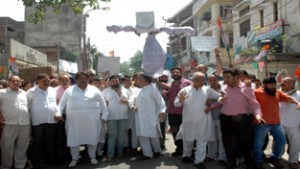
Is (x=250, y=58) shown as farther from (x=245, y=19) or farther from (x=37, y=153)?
(x=37, y=153)

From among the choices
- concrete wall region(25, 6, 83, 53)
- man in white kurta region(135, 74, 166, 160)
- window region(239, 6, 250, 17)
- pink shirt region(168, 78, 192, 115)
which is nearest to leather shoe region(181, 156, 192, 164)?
man in white kurta region(135, 74, 166, 160)

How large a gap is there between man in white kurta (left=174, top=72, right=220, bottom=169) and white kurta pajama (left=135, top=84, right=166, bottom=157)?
0.63 meters

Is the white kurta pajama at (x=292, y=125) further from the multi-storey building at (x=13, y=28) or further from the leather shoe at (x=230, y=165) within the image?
the multi-storey building at (x=13, y=28)

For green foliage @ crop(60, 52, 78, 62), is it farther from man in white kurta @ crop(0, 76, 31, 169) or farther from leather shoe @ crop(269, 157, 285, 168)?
leather shoe @ crop(269, 157, 285, 168)

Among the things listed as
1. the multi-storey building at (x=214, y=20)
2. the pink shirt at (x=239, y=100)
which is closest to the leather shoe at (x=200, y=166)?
the pink shirt at (x=239, y=100)

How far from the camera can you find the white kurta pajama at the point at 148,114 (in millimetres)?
7523

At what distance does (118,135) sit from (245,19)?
2181 cm

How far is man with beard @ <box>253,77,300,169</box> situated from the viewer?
6602 mm

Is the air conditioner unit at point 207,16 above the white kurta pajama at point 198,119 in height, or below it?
above

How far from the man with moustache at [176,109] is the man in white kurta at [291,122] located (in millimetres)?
1884

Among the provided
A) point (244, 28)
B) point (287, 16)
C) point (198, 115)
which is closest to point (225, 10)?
point (244, 28)

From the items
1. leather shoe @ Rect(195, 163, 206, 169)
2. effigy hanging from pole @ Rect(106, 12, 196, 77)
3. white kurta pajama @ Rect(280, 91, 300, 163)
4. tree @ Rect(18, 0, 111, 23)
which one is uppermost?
tree @ Rect(18, 0, 111, 23)

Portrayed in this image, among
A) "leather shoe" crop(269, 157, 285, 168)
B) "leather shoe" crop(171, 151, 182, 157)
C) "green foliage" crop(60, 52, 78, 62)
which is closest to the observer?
"leather shoe" crop(269, 157, 285, 168)

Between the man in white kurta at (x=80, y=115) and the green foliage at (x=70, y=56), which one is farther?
the green foliage at (x=70, y=56)
